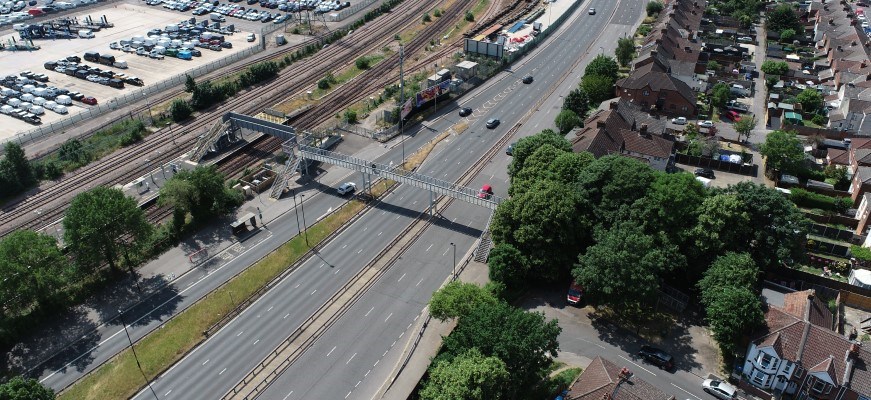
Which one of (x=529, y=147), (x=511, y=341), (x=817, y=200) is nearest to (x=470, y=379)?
(x=511, y=341)

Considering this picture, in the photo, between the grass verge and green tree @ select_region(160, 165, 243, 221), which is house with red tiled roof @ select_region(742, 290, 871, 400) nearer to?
the grass verge

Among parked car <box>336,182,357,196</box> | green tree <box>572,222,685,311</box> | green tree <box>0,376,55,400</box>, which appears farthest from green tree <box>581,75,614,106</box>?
green tree <box>0,376,55,400</box>

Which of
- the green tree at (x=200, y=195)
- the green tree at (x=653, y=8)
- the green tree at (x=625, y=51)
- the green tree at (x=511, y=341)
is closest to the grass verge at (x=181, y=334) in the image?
the green tree at (x=200, y=195)

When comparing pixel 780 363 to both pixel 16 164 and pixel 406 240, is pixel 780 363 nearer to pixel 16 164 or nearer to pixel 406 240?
pixel 406 240

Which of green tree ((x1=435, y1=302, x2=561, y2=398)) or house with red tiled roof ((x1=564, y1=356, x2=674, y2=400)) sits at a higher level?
green tree ((x1=435, y1=302, x2=561, y2=398))

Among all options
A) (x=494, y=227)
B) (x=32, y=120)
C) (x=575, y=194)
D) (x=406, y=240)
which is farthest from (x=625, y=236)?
(x=32, y=120)

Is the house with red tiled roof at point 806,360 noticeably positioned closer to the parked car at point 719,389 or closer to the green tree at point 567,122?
the parked car at point 719,389

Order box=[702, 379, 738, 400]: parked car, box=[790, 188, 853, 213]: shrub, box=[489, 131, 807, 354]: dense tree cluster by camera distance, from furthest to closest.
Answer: box=[790, 188, 853, 213]: shrub, box=[489, 131, 807, 354]: dense tree cluster, box=[702, 379, 738, 400]: parked car

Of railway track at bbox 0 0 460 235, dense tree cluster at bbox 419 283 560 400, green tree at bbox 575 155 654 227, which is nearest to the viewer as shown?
dense tree cluster at bbox 419 283 560 400

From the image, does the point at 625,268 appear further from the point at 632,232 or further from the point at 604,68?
the point at 604,68
